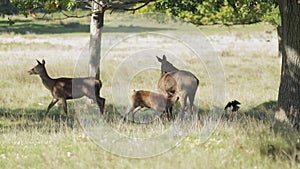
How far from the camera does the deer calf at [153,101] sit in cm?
1303

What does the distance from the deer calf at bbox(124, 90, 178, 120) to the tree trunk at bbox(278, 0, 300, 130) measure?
2.78 metres

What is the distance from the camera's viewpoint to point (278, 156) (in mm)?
8086

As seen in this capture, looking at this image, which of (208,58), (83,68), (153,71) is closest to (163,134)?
(208,58)

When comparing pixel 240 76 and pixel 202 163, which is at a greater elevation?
pixel 202 163

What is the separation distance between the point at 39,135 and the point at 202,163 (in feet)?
12.2

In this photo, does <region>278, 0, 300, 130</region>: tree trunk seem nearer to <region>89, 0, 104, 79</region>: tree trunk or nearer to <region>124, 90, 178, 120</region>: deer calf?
<region>124, 90, 178, 120</region>: deer calf

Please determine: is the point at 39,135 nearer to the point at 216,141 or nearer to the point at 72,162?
the point at 72,162

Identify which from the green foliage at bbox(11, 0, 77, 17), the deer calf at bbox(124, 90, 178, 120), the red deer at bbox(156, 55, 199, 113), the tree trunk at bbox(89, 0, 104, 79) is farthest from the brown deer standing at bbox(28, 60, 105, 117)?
the green foliage at bbox(11, 0, 77, 17)

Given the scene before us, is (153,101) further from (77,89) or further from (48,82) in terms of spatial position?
(48,82)

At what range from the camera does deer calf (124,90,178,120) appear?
42.8 feet

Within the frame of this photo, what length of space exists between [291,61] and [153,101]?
343 centimetres

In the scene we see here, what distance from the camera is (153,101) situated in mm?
13156

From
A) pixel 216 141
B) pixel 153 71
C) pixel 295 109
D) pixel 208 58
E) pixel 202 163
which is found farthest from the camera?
pixel 153 71

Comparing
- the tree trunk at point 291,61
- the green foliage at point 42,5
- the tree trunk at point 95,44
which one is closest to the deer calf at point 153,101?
the green foliage at point 42,5
